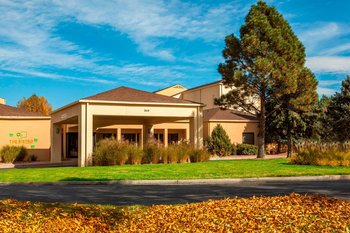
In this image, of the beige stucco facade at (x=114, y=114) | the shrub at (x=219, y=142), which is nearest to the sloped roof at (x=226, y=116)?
the shrub at (x=219, y=142)

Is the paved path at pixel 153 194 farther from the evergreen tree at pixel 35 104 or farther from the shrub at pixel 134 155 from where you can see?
the evergreen tree at pixel 35 104

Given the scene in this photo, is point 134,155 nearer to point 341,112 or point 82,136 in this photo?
point 82,136

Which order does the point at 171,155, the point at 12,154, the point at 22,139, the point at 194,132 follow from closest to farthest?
1. the point at 171,155
2. the point at 194,132
3. the point at 12,154
4. the point at 22,139

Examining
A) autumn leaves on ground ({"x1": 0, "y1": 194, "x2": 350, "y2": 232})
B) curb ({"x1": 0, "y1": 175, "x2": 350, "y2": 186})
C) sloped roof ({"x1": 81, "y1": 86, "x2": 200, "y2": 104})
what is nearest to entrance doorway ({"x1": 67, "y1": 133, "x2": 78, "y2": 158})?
sloped roof ({"x1": 81, "y1": 86, "x2": 200, "y2": 104})

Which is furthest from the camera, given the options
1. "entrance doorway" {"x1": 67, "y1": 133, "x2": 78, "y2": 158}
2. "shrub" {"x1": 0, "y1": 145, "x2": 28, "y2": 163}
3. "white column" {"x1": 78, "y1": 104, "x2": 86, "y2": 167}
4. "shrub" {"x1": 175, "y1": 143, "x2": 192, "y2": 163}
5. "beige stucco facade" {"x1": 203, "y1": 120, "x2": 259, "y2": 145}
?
"entrance doorway" {"x1": 67, "y1": 133, "x2": 78, "y2": 158}

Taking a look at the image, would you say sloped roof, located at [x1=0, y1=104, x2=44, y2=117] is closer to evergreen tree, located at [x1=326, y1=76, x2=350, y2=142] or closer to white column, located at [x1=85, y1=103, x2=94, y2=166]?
white column, located at [x1=85, y1=103, x2=94, y2=166]

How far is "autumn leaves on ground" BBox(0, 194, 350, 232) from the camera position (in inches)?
243

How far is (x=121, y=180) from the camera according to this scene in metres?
14.7

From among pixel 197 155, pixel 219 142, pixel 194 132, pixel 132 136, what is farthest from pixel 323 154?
pixel 132 136

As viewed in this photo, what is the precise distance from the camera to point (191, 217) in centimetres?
688

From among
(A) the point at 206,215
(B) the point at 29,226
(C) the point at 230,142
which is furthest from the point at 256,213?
(C) the point at 230,142

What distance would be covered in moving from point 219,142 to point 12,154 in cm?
1807

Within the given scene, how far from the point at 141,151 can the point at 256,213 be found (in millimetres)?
17392

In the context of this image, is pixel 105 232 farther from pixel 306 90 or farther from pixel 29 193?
pixel 306 90
